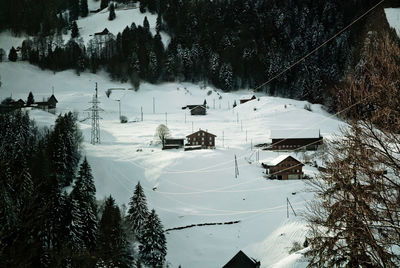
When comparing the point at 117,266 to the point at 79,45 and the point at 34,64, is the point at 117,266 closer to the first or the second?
the point at 34,64

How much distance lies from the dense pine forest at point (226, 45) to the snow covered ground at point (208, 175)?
61.4ft

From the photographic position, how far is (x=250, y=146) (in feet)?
127

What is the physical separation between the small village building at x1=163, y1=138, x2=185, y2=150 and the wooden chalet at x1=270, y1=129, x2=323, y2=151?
1221 cm

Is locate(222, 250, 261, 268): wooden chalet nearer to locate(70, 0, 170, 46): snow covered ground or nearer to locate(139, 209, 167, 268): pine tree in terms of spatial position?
locate(139, 209, 167, 268): pine tree

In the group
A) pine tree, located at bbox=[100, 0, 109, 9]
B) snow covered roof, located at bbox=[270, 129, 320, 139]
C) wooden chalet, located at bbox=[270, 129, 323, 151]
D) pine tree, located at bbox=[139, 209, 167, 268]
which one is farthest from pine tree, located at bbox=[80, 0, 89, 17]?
pine tree, located at bbox=[139, 209, 167, 268]

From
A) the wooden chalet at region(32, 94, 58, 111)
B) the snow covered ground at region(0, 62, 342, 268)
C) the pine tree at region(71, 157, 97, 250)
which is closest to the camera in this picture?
the pine tree at region(71, 157, 97, 250)

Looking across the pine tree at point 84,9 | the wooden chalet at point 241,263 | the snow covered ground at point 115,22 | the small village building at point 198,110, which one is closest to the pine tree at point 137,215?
the wooden chalet at point 241,263

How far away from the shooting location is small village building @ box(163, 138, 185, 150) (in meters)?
39.2

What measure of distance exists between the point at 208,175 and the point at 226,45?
67337 mm

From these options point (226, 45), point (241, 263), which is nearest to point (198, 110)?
point (226, 45)

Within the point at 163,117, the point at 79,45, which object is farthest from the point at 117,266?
the point at 79,45

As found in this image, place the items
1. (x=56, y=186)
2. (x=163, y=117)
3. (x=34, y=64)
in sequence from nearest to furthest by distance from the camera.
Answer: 1. (x=56, y=186)
2. (x=163, y=117)
3. (x=34, y=64)

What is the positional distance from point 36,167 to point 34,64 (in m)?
63.6

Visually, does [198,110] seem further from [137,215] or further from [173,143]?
[137,215]
